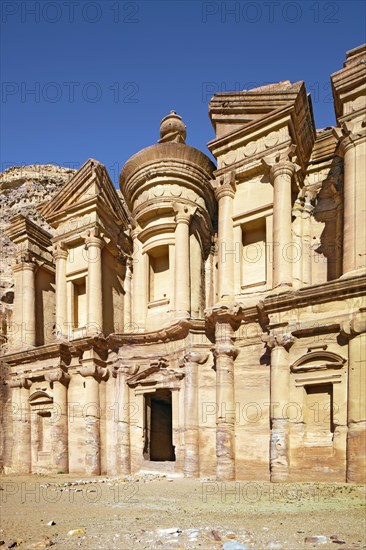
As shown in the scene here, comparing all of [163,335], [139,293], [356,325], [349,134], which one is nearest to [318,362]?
[356,325]

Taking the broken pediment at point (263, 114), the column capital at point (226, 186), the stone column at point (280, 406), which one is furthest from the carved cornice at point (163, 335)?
the broken pediment at point (263, 114)

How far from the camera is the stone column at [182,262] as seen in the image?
53.8 feet

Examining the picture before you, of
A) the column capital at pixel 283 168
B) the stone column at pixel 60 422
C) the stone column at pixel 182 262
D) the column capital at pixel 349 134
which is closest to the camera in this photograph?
the column capital at pixel 349 134

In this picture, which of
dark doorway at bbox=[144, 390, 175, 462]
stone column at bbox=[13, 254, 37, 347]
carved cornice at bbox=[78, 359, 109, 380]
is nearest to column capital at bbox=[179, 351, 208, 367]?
carved cornice at bbox=[78, 359, 109, 380]

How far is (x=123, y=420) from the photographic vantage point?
1589cm

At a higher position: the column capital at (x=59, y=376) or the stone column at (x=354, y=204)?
the stone column at (x=354, y=204)

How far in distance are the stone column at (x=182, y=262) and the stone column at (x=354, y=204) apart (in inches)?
246

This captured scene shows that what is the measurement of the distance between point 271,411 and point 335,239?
6.42 meters

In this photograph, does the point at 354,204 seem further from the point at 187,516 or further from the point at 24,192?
the point at 24,192

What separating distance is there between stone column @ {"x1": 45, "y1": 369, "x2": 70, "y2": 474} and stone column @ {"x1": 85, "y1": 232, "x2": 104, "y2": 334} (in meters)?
2.26

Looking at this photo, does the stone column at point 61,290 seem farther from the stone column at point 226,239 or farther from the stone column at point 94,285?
the stone column at point 226,239

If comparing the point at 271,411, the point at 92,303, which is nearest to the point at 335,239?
the point at 271,411

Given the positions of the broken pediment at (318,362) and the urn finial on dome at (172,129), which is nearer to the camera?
the broken pediment at (318,362)

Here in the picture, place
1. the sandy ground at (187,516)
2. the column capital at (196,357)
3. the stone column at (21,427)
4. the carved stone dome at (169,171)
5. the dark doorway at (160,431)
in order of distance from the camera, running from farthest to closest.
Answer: the dark doorway at (160,431) → the stone column at (21,427) → the carved stone dome at (169,171) → the column capital at (196,357) → the sandy ground at (187,516)
